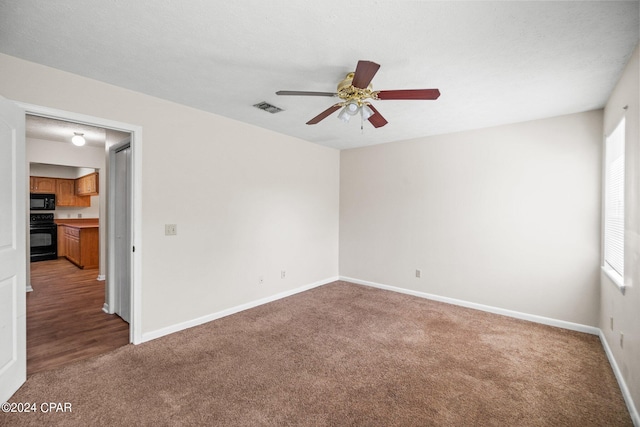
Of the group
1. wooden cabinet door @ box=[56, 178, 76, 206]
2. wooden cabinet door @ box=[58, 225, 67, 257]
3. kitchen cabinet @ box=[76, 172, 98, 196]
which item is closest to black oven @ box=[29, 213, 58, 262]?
wooden cabinet door @ box=[58, 225, 67, 257]

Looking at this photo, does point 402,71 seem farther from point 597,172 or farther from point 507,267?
point 507,267

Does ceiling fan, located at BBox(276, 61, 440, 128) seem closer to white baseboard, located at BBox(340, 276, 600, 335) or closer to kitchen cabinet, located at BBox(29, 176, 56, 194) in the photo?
white baseboard, located at BBox(340, 276, 600, 335)

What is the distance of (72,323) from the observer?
3.41m

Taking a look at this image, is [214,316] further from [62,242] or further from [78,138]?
[62,242]

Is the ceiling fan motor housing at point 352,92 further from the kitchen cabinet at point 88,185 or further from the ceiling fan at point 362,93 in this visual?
the kitchen cabinet at point 88,185

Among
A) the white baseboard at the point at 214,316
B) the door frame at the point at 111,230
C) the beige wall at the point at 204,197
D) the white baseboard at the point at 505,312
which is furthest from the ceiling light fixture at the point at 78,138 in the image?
the white baseboard at the point at 505,312

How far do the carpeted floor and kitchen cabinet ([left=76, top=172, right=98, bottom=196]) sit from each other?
564cm

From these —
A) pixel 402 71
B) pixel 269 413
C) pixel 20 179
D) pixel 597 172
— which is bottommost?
pixel 269 413

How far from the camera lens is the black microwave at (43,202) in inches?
284

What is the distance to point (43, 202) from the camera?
7.35m

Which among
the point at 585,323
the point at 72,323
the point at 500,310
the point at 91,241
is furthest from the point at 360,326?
the point at 91,241

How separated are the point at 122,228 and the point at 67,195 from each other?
591 centimetres

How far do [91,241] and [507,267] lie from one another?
783 cm

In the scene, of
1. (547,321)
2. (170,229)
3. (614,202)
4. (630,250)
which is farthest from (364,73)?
(547,321)
